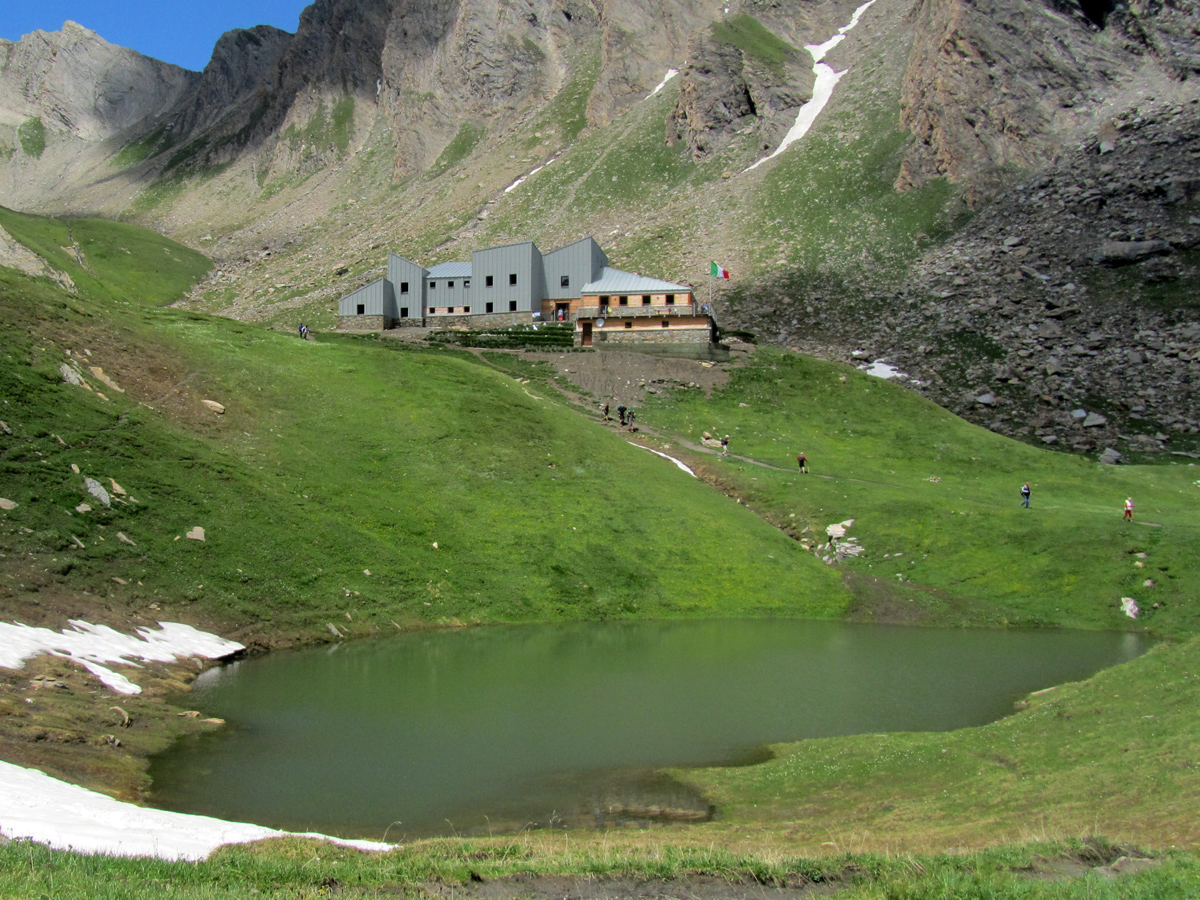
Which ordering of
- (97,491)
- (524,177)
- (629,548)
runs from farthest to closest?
(524,177) → (629,548) → (97,491)

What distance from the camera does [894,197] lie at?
13188 cm

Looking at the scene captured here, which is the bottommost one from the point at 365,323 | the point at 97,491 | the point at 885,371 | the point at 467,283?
the point at 97,491

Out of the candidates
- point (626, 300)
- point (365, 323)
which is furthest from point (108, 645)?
point (365, 323)

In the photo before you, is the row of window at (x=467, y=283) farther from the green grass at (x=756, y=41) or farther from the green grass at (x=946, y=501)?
the green grass at (x=756, y=41)

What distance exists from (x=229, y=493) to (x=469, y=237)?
409ft

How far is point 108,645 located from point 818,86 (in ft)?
542

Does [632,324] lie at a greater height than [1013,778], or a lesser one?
greater

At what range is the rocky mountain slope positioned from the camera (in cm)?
9219

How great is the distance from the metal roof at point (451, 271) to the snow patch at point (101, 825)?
94767 millimetres

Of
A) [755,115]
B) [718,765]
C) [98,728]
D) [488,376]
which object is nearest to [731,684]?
[718,765]

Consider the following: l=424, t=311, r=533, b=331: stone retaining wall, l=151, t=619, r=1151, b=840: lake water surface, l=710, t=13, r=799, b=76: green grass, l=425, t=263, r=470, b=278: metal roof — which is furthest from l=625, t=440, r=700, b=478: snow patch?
l=710, t=13, r=799, b=76: green grass

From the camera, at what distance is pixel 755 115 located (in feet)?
532

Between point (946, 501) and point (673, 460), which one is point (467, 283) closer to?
point (673, 460)

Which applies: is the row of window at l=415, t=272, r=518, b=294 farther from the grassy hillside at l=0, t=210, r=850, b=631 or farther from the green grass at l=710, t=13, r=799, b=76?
the green grass at l=710, t=13, r=799, b=76
